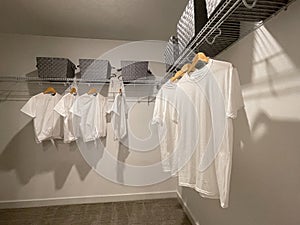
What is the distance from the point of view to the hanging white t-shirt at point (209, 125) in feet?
3.30

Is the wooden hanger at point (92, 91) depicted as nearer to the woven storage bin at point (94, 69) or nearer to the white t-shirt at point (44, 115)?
the woven storage bin at point (94, 69)

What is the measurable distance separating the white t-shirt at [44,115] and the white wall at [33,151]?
0.95 feet

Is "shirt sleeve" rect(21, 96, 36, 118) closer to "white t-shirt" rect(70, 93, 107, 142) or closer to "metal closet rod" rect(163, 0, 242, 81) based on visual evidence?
"white t-shirt" rect(70, 93, 107, 142)

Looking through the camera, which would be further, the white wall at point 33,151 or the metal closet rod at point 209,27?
the white wall at point 33,151

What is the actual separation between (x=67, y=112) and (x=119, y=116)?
66 cm

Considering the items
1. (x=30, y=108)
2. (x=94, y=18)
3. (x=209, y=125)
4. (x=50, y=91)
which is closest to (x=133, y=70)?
(x=94, y=18)

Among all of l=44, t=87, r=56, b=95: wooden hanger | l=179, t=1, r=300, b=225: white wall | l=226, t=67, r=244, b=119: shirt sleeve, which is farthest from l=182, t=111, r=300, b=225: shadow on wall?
l=44, t=87, r=56, b=95: wooden hanger

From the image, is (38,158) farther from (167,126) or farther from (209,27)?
(209,27)

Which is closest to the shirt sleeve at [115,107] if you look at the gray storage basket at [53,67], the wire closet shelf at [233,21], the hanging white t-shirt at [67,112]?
the hanging white t-shirt at [67,112]

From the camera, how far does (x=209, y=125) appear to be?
3.86 ft

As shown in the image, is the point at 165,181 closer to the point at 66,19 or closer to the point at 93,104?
the point at 93,104

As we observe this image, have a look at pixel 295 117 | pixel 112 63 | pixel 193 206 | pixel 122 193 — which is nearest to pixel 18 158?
pixel 122 193

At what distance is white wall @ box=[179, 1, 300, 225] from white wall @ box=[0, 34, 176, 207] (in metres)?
1.99

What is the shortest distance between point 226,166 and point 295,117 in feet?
1.28
